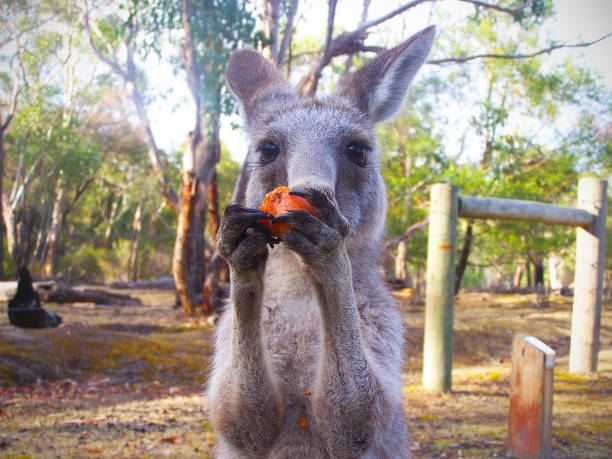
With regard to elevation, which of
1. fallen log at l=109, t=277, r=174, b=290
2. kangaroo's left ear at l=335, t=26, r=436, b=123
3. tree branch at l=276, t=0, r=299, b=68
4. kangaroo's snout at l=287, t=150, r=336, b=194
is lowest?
fallen log at l=109, t=277, r=174, b=290

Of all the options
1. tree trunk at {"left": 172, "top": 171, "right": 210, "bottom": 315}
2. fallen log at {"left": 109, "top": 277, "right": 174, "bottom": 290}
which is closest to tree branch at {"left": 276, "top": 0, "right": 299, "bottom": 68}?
tree trunk at {"left": 172, "top": 171, "right": 210, "bottom": 315}

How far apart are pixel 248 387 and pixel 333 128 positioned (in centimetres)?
130

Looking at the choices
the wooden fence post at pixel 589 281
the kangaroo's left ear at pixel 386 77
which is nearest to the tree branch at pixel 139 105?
the wooden fence post at pixel 589 281

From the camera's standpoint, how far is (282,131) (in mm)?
2451

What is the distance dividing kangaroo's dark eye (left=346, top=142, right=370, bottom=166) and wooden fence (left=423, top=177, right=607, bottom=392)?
10.5ft

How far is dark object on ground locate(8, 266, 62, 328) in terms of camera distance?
6288 mm

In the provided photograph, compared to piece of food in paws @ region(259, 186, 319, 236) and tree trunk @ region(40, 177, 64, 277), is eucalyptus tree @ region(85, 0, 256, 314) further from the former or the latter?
tree trunk @ region(40, 177, 64, 277)

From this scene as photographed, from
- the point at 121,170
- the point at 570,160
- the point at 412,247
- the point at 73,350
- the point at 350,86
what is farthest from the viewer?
the point at 121,170

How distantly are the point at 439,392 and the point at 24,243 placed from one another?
1052 centimetres

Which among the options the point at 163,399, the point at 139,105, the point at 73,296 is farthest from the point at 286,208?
the point at 73,296

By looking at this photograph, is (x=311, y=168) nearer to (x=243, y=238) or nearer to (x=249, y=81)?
(x=243, y=238)

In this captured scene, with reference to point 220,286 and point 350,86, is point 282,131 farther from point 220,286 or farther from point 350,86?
point 220,286

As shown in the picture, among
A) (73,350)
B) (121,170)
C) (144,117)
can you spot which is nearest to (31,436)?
(73,350)

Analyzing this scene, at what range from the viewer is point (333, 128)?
7.98ft
